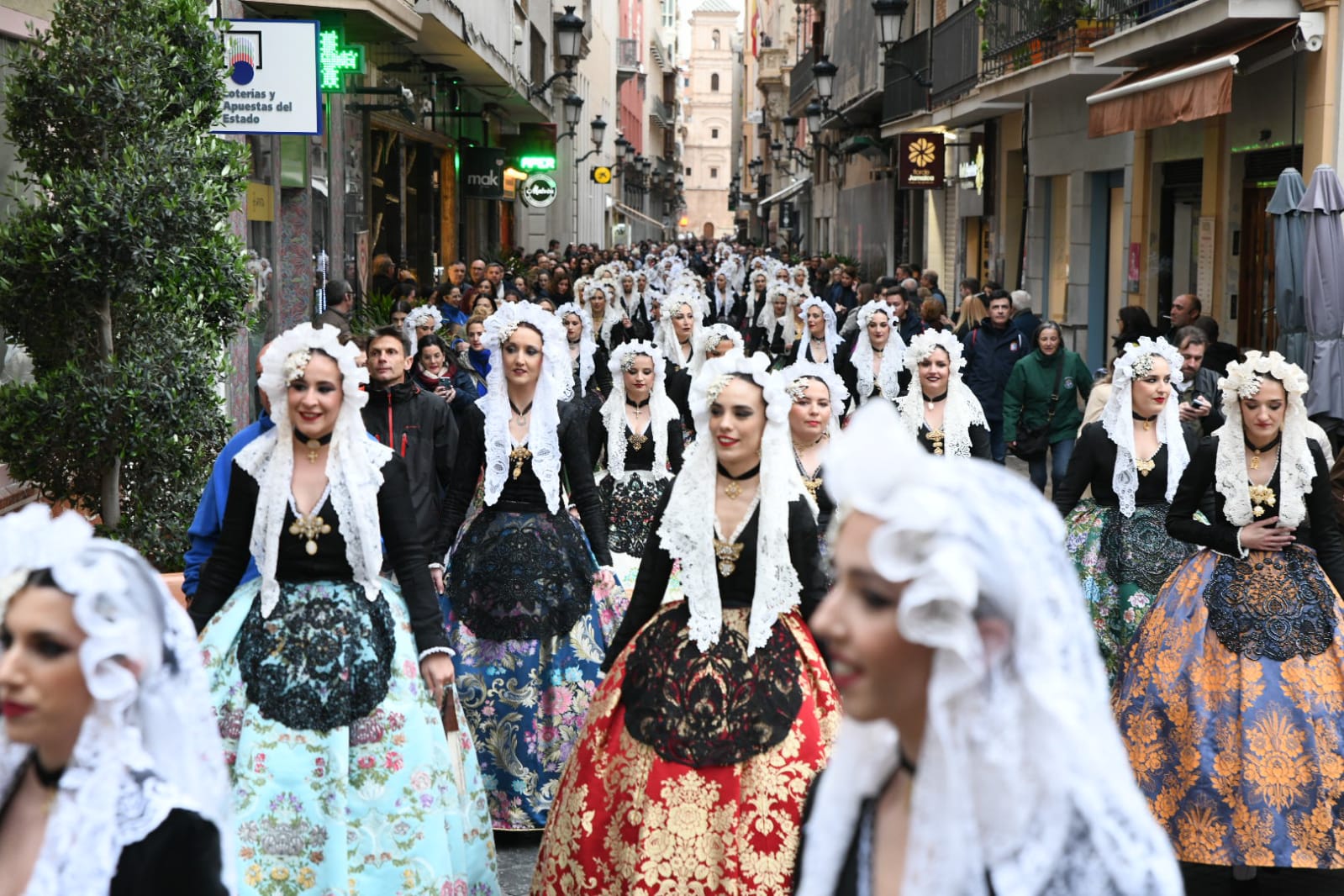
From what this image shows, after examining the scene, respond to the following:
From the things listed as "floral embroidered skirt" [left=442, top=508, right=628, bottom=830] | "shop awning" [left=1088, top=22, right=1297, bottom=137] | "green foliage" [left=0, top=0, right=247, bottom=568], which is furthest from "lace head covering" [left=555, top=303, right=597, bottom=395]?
"floral embroidered skirt" [left=442, top=508, right=628, bottom=830]

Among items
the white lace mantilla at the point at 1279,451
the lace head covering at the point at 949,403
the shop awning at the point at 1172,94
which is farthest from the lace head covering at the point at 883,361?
the white lace mantilla at the point at 1279,451

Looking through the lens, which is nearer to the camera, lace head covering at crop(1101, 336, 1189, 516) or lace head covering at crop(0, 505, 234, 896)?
lace head covering at crop(0, 505, 234, 896)

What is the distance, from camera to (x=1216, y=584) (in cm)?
724

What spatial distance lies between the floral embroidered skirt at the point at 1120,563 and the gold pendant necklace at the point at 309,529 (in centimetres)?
423

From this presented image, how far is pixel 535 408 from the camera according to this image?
8.16 meters

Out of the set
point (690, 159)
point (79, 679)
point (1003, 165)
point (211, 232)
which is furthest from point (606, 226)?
point (690, 159)

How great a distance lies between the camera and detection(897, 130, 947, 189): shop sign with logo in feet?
105

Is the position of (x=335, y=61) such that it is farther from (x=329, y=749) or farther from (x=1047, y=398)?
(x=329, y=749)

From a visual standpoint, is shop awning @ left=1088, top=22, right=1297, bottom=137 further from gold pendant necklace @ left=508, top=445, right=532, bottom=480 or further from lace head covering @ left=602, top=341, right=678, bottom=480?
gold pendant necklace @ left=508, top=445, right=532, bottom=480

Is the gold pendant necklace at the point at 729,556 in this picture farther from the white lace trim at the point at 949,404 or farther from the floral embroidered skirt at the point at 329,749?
the white lace trim at the point at 949,404

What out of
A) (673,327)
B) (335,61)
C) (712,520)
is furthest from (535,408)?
(335,61)

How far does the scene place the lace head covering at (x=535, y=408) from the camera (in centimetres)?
802

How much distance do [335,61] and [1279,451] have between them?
1108 cm

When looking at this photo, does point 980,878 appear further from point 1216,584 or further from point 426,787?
point 1216,584
